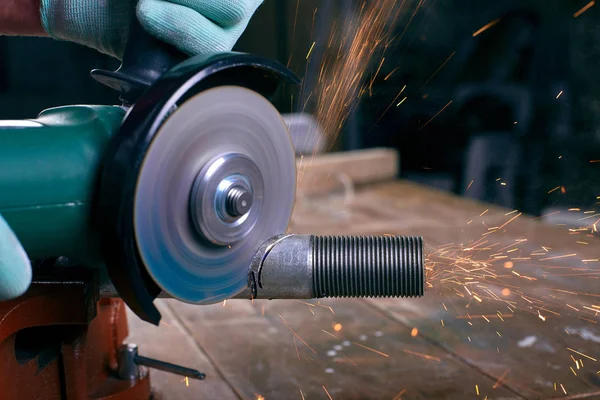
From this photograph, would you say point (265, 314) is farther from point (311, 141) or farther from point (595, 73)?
point (595, 73)

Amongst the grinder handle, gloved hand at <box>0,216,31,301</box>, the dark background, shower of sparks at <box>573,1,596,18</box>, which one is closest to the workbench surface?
gloved hand at <box>0,216,31,301</box>

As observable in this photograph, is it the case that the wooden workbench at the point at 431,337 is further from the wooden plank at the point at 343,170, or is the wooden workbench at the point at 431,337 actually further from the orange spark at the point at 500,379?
the wooden plank at the point at 343,170

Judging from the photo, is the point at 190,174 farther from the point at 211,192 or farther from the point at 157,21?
the point at 157,21

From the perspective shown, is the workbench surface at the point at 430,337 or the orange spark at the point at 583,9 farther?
the orange spark at the point at 583,9

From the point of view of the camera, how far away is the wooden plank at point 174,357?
136cm

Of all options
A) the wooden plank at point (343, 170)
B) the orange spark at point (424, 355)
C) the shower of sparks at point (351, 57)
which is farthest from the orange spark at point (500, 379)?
the shower of sparks at point (351, 57)

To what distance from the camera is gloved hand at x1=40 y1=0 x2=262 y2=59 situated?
3.26 ft

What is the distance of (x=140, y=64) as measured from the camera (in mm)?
1016

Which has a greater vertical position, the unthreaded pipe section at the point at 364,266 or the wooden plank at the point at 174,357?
the unthreaded pipe section at the point at 364,266

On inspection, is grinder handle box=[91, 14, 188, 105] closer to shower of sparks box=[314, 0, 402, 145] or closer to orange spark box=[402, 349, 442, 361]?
orange spark box=[402, 349, 442, 361]

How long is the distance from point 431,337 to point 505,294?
366 millimetres

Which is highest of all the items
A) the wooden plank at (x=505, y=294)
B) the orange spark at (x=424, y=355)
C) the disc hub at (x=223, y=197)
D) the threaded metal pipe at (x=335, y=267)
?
the disc hub at (x=223, y=197)

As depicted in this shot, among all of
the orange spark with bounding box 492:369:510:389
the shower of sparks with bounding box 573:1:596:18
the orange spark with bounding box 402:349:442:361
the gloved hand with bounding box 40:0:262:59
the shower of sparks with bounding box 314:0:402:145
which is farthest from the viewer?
the shower of sparks with bounding box 314:0:402:145

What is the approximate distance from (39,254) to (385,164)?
287cm
